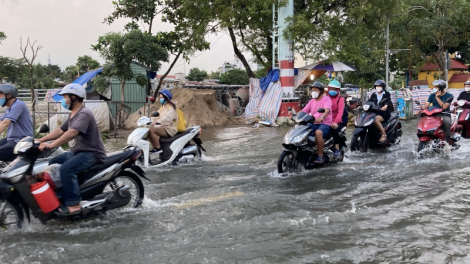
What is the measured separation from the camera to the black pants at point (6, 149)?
5.70 metres

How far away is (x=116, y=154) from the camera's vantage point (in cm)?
497

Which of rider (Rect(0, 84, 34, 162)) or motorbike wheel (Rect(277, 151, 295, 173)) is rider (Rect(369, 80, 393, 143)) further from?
rider (Rect(0, 84, 34, 162))

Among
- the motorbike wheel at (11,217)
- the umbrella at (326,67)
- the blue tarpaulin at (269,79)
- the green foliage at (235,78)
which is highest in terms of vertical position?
the green foliage at (235,78)

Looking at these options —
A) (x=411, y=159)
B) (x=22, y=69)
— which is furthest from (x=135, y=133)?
(x=22, y=69)

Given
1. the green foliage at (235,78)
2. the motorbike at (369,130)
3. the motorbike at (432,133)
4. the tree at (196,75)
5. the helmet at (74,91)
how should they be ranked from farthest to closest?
the tree at (196,75) < the green foliage at (235,78) < the motorbike at (369,130) < the motorbike at (432,133) < the helmet at (74,91)

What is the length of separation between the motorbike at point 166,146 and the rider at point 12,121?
6.77 ft

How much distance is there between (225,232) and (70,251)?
158cm

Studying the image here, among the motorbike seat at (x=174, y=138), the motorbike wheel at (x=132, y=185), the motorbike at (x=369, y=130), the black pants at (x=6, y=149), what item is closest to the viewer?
the motorbike wheel at (x=132, y=185)

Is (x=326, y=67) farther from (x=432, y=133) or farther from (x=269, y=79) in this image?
(x=432, y=133)

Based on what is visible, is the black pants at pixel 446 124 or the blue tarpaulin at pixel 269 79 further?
the blue tarpaulin at pixel 269 79

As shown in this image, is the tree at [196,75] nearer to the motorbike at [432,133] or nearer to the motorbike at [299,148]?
the motorbike at [432,133]

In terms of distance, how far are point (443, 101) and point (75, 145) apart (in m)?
7.56

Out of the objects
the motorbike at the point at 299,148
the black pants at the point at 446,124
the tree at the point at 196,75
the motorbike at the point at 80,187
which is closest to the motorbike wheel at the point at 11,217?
the motorbike at the point at 80,187

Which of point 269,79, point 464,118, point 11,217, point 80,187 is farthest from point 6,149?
point 269,79
